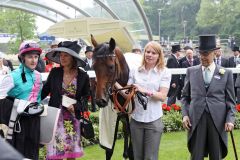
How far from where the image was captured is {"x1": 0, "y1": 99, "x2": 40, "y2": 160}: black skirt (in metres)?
4.17

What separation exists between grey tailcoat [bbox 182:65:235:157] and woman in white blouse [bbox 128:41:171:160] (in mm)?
528

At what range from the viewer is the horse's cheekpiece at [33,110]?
4145 mm

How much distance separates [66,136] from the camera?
15.1 feet

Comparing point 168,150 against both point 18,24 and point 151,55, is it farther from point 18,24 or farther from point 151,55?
point 18,24

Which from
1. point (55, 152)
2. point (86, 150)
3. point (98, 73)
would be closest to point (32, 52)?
point (98, 73)

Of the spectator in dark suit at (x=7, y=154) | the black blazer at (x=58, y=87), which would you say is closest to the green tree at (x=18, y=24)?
the black blazer at (x=58, y=87)

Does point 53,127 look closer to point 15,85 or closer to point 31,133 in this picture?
point 31,133

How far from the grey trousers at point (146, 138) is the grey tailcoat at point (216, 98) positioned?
2.00 feet

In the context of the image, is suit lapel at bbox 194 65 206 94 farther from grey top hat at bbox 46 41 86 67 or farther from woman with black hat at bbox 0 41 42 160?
woman with black hat at bbox 0 41 42 160

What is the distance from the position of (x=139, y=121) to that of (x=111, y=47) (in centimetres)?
84

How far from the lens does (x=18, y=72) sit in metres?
4.32

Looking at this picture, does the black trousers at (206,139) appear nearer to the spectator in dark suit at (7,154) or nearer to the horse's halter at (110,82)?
the horse's halter at (110,82)

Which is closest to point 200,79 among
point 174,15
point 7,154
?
point 7,154

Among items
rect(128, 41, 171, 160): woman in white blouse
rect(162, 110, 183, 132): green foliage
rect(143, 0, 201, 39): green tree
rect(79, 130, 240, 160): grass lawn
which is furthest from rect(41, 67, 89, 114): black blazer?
rect(143, 0, 201, 39): green tree
